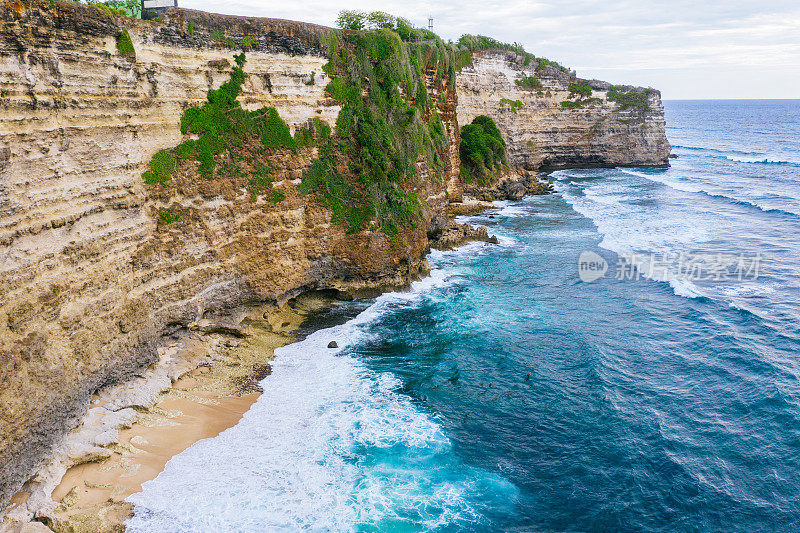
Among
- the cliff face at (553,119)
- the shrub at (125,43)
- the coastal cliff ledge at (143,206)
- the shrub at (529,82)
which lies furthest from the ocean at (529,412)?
the shrub at (529,82)

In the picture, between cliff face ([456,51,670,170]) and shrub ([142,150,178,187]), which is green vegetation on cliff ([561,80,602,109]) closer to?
cliff face ([456,51,670,170])

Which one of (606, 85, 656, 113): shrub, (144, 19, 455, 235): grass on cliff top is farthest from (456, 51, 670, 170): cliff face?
(144, 19, 455, 235): grass on cliff top

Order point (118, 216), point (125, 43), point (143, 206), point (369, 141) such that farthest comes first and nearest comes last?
point (369, 141) → point (143, 206) → point (125, 43) → point (118, 216)

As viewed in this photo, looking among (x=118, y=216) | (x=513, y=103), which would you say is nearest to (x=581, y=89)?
(x=513, y=103)

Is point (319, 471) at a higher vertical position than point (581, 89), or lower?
lower

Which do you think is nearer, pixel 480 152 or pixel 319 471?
pixel 319 471

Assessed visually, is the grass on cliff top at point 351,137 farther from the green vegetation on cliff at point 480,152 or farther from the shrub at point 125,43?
the green vegetation on cliff at point 480,152

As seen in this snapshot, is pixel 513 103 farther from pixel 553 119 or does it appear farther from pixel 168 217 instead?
pixel 168 217
